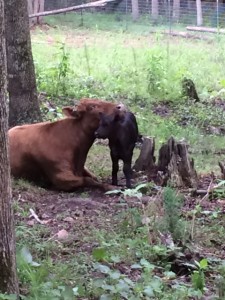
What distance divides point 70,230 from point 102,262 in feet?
2.71

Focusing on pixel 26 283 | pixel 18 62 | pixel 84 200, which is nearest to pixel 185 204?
pixel 84 200

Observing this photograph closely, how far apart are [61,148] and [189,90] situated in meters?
6.67

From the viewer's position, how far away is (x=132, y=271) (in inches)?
193

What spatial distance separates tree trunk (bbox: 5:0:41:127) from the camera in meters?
8.89

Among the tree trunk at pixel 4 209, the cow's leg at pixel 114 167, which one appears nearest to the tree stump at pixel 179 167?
the cow's leg at pixel 114 167

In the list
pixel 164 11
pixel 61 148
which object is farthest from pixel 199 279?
pixel 164 11

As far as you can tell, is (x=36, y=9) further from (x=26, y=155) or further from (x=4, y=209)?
(x=4, y=209)

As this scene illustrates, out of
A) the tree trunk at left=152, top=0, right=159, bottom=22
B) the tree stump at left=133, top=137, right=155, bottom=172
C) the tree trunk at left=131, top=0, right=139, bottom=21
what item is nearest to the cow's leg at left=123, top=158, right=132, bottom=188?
the tree stump at left=133, top=137, right=155, bottom=172

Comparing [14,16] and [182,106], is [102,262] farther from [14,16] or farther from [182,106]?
[182,106]

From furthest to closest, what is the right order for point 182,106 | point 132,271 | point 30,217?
point 182,106 → point 30,217 → point 132,271

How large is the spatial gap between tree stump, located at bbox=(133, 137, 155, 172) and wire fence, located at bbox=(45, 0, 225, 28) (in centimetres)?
1882

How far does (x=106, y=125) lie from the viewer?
712cm

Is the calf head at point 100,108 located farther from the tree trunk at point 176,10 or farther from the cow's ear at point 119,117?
the tree trunk at point 176,10

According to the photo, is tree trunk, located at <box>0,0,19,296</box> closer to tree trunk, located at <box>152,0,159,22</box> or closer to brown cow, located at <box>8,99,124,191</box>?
brown cow, located at <box>8,99,124,191</box>
